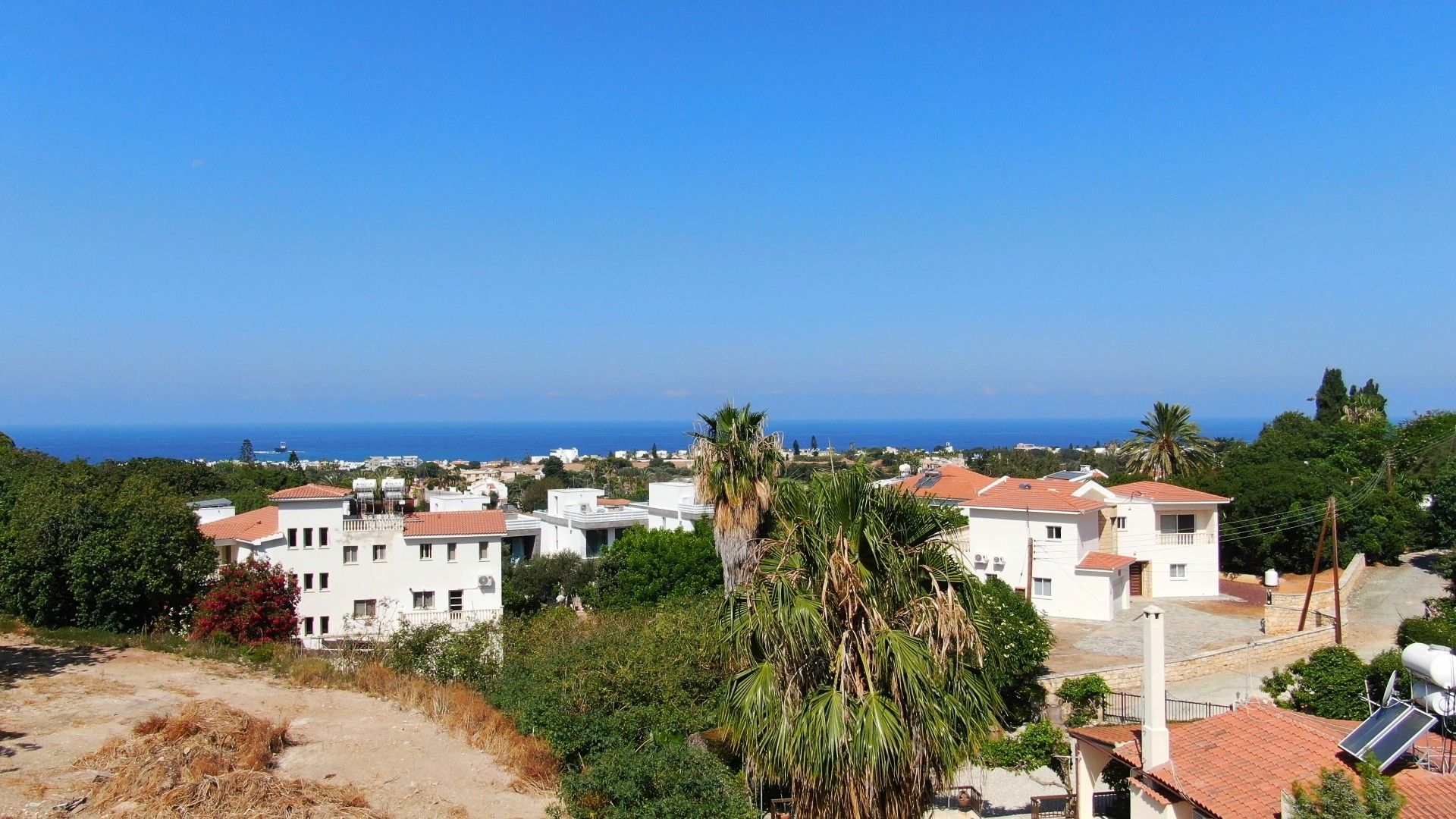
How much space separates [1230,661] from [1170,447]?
25915 millimetres

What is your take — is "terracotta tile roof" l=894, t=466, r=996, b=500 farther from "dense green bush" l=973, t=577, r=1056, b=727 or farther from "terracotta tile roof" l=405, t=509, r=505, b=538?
"terracotta tile roof" l=405, t=509, r=505, b=538

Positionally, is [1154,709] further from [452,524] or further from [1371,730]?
[452,524]

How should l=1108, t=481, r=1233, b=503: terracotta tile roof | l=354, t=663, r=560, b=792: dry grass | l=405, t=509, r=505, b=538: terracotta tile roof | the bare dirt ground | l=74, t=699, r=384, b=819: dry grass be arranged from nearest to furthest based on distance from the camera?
l=74, t=699, r=384, b=819: dry grass
the bare dirt ground
l=354, t=663, r=560, b=792: dry grass
l=405, t=509, r=505, b=538: terracotta tile roof
l=1108, t=481, r=1233, b=503: terracotta tile roof

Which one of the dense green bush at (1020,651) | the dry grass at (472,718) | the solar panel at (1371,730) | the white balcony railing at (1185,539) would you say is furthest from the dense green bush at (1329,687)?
the dry grass at (472,718)

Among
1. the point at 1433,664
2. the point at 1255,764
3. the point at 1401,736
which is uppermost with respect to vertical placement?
the point at 1433,664

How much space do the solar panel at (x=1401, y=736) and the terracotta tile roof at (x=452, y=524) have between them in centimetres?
2764

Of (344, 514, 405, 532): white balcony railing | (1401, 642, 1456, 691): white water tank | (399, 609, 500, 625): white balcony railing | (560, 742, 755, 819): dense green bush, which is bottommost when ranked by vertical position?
(399, 609, 500, 625): white balcony railing

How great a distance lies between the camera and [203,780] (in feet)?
38.5

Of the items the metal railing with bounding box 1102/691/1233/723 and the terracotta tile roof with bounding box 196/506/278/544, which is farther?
the terracotta tile roof with bounding box 196/506/278/544

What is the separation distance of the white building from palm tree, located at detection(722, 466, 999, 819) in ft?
77.3

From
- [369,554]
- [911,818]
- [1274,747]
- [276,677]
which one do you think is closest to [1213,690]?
[1274,747]

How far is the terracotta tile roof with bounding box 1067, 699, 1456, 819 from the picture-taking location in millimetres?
10672

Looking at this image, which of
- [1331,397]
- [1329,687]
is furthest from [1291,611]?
[1331,397]

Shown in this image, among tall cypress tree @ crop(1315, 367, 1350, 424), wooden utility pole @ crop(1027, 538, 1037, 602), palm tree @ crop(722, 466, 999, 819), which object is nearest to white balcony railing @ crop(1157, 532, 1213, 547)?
wooden utility pole @ crop(1027, 538, 1037, 602)
